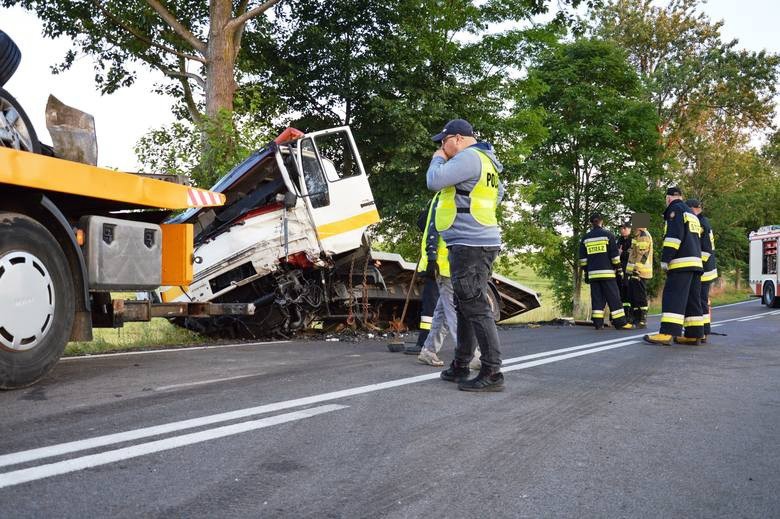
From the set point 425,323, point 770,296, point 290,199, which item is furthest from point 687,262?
point 770,296

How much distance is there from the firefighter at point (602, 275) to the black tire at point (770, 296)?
14.0 metres

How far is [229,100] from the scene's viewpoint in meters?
14.7

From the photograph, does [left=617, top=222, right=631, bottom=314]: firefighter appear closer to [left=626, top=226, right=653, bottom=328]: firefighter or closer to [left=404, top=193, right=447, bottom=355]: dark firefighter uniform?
[left=626, top=226, right=653, bottom=328]: firefighter

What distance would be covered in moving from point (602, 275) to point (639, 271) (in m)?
0.85

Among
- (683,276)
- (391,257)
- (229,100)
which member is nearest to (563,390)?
(683,276)

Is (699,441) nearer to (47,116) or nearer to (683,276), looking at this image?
(47,116)

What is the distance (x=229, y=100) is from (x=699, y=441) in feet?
40.8

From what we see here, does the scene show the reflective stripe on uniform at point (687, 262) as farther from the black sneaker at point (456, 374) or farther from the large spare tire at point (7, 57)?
the large spare tire at point (7, 57)

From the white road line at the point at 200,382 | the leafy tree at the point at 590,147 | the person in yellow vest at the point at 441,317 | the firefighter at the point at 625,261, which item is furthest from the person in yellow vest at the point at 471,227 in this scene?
the leafy tree at the point at 590,147

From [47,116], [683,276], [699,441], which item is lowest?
[699,441]

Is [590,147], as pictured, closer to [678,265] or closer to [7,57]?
A: [678,265]

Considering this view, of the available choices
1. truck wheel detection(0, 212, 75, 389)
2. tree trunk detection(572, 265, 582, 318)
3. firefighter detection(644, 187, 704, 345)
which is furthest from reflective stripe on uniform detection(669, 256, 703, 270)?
tree trunk detection(572, 265, 582, 318)

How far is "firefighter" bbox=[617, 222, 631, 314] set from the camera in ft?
43.8

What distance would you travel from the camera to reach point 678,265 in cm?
935
